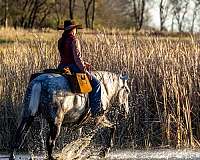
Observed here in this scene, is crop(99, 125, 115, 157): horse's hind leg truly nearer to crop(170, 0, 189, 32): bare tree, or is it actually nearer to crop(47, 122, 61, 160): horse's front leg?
crop(47, 122, 61, 160): horse's front leg

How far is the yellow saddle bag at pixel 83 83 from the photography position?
9.06 metres

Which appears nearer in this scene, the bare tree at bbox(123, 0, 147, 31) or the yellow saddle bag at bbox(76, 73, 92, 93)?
the yellow saddle bag at bbox(76, 73, 92, 93)

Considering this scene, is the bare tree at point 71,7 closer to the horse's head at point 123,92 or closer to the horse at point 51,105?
the horse's head at point 123,92

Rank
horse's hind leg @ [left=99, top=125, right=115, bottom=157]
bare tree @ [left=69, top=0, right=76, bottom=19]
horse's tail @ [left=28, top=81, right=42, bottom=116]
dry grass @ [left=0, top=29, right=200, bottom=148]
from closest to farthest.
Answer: horse's tail @ [left=28, top=81, right=42, bottom=116], horse's hind leg @ [left=99, top=125, right=115, bottom=157], dry grass @ [left=0, top=29, right=200, bottom=148], bare tree @ [left=69, top=0, right=76, bottom=19]

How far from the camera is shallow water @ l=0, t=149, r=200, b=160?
32.4ft

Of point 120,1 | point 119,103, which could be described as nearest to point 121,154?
point 119,103

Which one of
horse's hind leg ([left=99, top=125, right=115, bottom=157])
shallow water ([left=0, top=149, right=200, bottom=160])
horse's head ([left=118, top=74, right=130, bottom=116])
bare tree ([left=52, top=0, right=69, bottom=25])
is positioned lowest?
shallow water ([left=0, top=149, right=200, bottom=160])

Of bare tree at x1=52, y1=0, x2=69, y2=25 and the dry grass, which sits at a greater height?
bare tree at x1=52, y1=0, x2=69, y2=25

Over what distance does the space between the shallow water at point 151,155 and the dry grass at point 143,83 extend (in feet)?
1.96

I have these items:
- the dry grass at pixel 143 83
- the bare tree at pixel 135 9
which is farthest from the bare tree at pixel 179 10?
the dry grass at pixel 143 83

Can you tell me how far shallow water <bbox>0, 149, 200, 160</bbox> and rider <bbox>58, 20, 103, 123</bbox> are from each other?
100 centimetres

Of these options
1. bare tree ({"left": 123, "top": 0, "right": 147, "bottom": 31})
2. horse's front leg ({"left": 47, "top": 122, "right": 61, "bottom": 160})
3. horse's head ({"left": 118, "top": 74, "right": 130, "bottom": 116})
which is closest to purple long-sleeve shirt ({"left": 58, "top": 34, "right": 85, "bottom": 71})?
horse's front leg ({"left": 47, "top": 122, "right": 61, "bottom": 160})

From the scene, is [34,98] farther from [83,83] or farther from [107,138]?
[107,138]

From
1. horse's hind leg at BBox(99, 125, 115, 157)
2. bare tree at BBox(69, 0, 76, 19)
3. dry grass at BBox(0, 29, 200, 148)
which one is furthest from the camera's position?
bare tree at BBox(69, 0, 76, 19)
